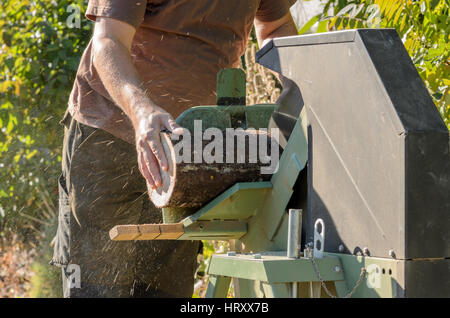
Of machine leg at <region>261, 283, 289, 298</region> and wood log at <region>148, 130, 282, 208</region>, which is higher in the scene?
wood log at <region>148, 130, 282, 208</region>

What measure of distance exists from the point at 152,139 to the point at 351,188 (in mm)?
693

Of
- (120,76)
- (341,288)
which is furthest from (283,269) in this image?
(120,76)

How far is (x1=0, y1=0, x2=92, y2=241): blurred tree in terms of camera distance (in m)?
5.98

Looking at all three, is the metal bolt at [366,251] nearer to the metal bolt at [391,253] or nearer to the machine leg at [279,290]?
the metal bolt at [391,253]

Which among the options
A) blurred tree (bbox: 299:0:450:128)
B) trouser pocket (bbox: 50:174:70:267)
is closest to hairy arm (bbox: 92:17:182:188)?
trouser pocket (bbox: 50:174:70:267)

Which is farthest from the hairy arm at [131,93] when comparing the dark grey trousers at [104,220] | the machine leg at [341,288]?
the machine leg at [341,288]

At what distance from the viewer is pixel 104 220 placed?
3.44 metres

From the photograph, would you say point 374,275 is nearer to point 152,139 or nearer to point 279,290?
point 279,290

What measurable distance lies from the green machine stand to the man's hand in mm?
98

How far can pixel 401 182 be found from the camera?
1.89 metres

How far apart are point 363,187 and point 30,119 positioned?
4859 millimetres

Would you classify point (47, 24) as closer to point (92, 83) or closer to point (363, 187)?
point (92, 83)

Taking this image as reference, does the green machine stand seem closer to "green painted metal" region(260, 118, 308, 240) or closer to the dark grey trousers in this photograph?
"green painted metal" region(260, 118, 308, 240)
